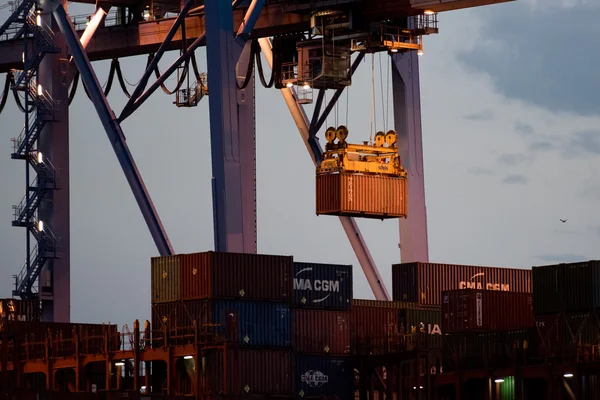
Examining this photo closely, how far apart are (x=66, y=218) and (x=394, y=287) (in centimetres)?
1808

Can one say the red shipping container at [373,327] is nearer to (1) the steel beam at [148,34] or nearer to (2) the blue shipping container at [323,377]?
(2) the blue shipping container at [323,377]

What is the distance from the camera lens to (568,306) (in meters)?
65.6

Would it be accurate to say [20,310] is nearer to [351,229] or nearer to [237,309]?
[351,229]

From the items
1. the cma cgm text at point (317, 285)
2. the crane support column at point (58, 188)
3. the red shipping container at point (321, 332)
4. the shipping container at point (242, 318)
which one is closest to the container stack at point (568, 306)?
the red shipping container at point (321, 332)

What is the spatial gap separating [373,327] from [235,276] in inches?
344

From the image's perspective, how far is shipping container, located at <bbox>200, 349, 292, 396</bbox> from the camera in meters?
66.3

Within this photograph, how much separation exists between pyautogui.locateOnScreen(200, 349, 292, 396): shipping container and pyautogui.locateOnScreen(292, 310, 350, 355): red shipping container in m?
1.26

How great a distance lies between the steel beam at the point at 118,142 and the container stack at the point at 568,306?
21393 mm

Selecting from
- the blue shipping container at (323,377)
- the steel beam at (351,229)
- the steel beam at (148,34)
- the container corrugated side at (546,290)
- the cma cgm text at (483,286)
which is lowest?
the blue shipping container at (323,377)

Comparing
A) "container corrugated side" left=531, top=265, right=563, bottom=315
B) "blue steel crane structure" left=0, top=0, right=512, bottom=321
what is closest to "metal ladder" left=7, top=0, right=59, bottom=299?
"blue steel crane structure" left=0, top=0, right=512, bottom=321

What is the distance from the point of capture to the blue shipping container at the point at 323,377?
69500 mm

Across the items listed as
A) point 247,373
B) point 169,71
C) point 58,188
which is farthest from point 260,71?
point 247,373

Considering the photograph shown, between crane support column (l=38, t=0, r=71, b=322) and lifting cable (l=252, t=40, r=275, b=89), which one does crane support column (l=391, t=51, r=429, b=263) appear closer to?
lifting cable (l=252, t=40, r=275, b=89)

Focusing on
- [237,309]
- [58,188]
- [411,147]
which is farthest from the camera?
[58,188]
